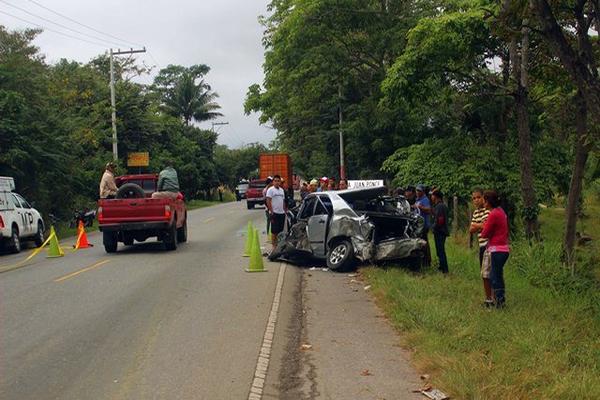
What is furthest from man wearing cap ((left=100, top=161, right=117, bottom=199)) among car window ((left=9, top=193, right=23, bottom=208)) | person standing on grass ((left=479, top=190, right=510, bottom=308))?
person standing on grass ((left=479, top=190, right=510, bottom=308))

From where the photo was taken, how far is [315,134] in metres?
39.7

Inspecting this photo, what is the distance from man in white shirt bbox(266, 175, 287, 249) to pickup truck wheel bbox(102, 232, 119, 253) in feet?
13.0

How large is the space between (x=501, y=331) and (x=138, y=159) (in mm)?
39754

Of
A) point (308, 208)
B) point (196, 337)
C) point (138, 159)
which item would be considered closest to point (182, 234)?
point (308, 208)

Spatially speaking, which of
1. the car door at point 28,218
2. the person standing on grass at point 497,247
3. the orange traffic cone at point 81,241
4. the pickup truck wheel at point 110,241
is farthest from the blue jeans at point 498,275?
the car door at point 28,218

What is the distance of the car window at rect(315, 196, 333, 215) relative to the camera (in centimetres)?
1381

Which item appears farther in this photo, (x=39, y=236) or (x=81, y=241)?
(x=39, y=236)

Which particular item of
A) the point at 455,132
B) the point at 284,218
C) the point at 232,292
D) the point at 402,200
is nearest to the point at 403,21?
the point at 455,132

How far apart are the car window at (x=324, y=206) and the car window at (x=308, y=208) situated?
19 cm

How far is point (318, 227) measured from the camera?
13.9 metres

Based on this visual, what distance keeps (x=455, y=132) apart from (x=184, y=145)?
37413 mm

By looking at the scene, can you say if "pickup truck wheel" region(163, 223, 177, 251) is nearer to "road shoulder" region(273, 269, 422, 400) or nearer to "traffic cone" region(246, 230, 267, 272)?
"traffic cone" region(246, 230, 267, 272)

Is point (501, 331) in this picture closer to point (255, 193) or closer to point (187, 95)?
point (255, 193)

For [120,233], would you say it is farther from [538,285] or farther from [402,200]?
[538,285]
